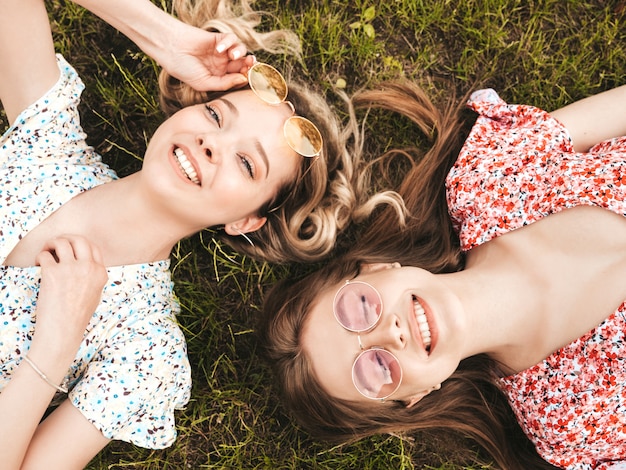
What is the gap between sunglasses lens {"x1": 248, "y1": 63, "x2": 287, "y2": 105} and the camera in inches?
133

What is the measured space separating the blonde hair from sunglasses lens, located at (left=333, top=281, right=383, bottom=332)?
30.9 inches

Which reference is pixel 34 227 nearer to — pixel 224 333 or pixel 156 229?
pixel 156 229

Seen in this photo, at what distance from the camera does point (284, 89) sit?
3.42 meters

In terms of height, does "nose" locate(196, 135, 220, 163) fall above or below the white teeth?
above

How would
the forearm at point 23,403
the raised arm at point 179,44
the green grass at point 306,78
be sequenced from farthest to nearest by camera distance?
the green grass at point 306,78 < the raised arm at point 179,44 < the forearm at point 23,403

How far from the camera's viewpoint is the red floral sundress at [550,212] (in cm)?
357

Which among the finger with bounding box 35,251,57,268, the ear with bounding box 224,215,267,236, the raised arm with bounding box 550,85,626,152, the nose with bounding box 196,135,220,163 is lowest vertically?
the ear with bounding box 224,215,267,236

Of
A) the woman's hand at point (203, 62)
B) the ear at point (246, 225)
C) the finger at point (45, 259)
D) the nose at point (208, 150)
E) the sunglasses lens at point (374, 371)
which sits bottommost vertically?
the sunglasses lens at point (374, 371)

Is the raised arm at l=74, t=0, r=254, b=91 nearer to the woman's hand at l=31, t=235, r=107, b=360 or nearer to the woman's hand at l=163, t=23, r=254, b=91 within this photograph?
the woman's hand at l=163, t=23, r=254, b=91

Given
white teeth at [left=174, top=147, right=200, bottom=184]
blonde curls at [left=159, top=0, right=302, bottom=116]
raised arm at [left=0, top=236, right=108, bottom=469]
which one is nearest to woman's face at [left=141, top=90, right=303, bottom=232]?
white teeth at [left=174, top=147, right=200, bottom=184]

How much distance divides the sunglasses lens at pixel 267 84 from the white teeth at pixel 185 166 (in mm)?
559

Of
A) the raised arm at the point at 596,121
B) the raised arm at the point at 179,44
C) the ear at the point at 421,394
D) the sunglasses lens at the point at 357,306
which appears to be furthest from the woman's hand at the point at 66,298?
the raised arm at the point at 596,121

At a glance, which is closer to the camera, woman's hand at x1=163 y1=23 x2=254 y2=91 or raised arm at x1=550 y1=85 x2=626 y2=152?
woman's hand at x1=163 y1=23 x2=254 y2=91

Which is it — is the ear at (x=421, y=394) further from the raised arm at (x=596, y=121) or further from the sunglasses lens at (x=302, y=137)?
the raised arm at (x=596, y=121)
